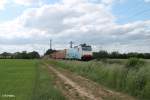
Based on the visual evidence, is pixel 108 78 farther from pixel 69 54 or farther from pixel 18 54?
pixel 18 54

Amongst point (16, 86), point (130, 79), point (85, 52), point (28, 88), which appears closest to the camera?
point (130, 79)

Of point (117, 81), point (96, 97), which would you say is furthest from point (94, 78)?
point (96, 97)

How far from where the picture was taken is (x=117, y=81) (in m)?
22.1

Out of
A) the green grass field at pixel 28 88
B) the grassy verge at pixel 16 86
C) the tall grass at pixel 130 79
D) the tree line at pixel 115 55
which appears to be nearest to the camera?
the green grass field at pixel 28 88

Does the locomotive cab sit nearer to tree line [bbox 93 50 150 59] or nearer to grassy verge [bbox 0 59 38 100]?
tree line [bbox 93 50 150 59]

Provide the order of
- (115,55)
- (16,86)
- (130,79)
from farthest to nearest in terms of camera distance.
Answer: (115,55) → (16,86) → (130,79)

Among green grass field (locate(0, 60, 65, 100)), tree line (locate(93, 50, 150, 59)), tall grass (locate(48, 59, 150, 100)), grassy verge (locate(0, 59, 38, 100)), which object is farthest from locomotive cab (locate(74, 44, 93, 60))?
tall grass (locate(48, 59, 150, 100))

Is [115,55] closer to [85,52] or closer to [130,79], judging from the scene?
[85,52]

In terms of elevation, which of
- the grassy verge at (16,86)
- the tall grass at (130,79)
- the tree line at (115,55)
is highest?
the tree line at (115,55)

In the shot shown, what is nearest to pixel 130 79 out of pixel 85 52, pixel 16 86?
pixel 16 86

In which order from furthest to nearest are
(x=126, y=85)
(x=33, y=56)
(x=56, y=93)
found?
(x=33, y=56) → (x=126, y=85) → (x=56, y=93)

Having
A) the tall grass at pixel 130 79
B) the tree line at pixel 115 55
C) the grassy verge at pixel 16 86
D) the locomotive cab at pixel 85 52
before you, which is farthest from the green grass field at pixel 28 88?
the tree line at pixel 115 55

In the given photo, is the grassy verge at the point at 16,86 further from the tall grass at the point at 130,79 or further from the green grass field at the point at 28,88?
the tall grass at the point at 130,79

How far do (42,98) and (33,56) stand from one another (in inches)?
5957
